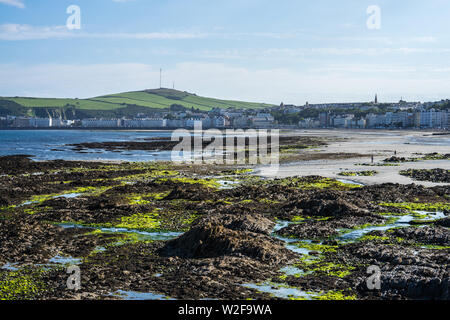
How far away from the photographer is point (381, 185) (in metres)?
31.5

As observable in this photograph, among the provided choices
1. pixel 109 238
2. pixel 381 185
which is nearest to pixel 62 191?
pixel 109 238

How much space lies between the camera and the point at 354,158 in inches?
2173

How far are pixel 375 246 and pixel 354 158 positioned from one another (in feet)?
131

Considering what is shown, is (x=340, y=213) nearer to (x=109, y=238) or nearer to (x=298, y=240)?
(x=298, y=240)

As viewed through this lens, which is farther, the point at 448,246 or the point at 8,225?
the point at 8,225

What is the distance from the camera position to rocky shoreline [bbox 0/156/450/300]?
522 inches

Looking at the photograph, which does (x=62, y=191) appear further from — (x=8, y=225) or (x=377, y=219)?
(x=377, y=219)

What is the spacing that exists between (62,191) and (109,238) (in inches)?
602

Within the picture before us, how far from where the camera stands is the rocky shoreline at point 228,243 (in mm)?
13258

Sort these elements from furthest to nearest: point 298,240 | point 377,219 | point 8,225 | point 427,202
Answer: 1. point 427,202
2. point 377,219
3. point 8,225
4. point 298,240

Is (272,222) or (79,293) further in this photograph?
(272,222)

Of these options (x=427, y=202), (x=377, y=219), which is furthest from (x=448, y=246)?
(x=427, y=202)

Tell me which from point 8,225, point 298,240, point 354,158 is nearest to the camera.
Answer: point 298,240

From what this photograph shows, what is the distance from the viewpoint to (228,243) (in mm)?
16641
